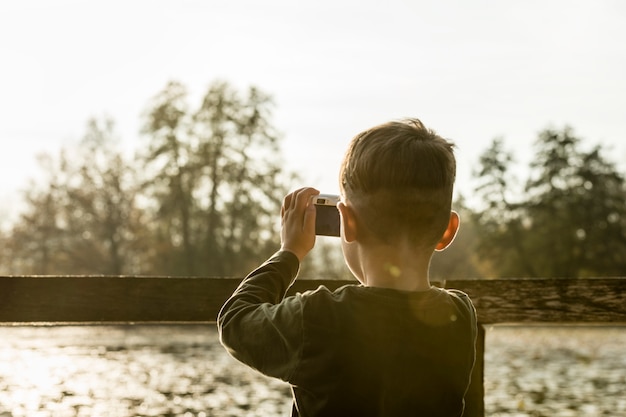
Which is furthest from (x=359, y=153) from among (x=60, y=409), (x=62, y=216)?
(x=62, y=216)

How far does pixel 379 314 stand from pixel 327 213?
0.34 meters

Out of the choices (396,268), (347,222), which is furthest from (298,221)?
(396,268)

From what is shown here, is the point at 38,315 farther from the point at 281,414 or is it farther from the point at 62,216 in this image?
the point at 62,216

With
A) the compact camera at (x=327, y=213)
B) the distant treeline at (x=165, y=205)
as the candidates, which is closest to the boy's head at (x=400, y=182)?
the compact camera at (x=327, y=213)

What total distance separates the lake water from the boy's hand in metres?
2.36

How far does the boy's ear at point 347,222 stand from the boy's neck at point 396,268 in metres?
0.06

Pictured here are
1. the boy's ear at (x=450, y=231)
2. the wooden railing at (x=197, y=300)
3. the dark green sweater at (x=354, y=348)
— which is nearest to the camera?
the dark green sweater at (x=354, y=348)

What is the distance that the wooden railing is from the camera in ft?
10.8

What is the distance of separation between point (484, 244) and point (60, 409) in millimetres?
44471

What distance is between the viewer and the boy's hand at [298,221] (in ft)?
6.98

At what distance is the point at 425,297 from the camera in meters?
1.98

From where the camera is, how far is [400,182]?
190 cm

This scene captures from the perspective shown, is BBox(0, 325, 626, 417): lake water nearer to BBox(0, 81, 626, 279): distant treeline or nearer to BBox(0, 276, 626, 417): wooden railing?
BBox(0, 276, 626, 417): wooden railing

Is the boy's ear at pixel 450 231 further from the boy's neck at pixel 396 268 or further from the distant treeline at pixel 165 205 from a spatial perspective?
the distant treeline at pixel 165 205
